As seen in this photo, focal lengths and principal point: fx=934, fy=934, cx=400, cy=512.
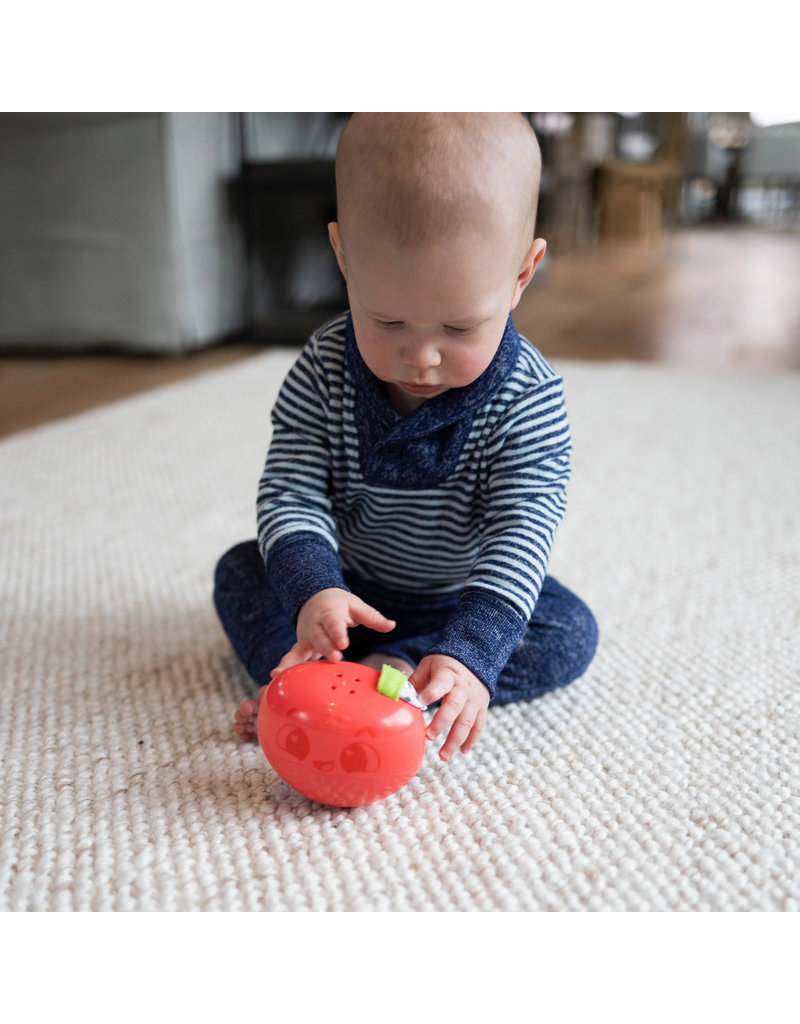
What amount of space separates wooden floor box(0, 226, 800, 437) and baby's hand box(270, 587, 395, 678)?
94 cm

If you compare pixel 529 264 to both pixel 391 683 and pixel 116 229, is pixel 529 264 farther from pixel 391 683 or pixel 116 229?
pixel 116 229

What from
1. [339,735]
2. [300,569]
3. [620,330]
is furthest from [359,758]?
[620,330]

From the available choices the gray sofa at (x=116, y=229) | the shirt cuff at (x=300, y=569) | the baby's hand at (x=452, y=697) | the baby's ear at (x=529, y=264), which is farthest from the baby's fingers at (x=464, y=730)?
the gray sofa at (x=116, y=229)

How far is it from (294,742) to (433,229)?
268mm

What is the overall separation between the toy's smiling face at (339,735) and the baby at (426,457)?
0.02m

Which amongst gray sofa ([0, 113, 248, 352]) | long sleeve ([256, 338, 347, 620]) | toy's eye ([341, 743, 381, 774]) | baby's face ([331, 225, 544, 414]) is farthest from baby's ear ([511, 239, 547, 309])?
gray sofa ([0, 113, 248, 352])

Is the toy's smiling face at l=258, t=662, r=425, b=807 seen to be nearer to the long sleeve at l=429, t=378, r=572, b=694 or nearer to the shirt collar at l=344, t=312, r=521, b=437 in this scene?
the long sleeve at l=429, t=378, r=572, b=694

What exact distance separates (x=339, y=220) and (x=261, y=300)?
1.65 meters

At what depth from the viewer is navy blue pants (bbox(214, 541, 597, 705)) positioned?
61cm

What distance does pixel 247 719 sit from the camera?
1.85 ft

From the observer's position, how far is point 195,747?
57 centimetres

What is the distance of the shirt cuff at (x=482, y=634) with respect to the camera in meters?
0.51
